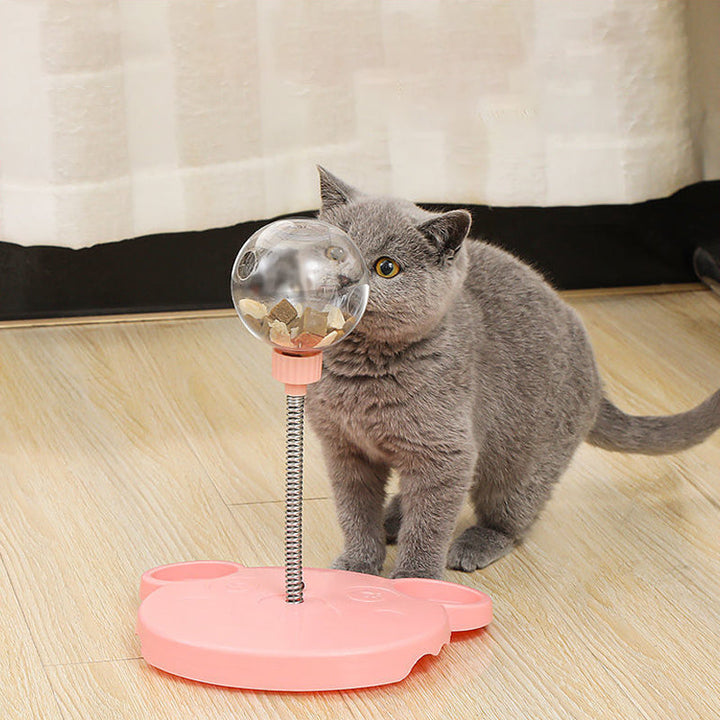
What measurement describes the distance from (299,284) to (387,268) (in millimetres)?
172

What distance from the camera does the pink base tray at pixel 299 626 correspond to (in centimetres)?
108

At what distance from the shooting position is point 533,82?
1.96m

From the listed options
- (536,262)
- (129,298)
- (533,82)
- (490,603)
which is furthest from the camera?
(536,262)

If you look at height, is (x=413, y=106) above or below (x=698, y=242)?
above

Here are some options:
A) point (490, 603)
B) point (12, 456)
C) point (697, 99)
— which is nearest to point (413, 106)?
point (697, 99)

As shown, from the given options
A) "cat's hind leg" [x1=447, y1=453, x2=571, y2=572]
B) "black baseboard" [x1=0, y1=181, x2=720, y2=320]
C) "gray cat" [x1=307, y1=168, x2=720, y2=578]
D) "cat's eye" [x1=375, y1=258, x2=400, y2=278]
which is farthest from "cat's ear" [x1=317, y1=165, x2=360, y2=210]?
"black baseboard" [x1=0, y1=181, x2=720, y2=320]

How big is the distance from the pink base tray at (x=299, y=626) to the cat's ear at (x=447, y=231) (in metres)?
0.34

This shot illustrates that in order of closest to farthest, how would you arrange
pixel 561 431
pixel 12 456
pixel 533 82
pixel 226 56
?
pixel 561 431 < pixel 12 456 < pixel 226 56 < pixel 533 82

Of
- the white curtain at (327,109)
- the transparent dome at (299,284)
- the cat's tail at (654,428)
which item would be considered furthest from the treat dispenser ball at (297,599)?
the white curtain at (327,109)

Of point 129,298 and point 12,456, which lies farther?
point 129,298

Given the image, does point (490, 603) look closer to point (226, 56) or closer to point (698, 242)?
point (226, 56)

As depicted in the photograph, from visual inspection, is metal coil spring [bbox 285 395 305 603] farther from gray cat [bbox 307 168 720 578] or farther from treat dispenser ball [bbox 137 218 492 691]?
gray cat [bbox 307 168 720 578]

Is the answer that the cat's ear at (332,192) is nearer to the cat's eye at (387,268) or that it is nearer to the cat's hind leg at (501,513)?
the cat's eye at (387,268)

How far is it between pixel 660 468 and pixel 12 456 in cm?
88
